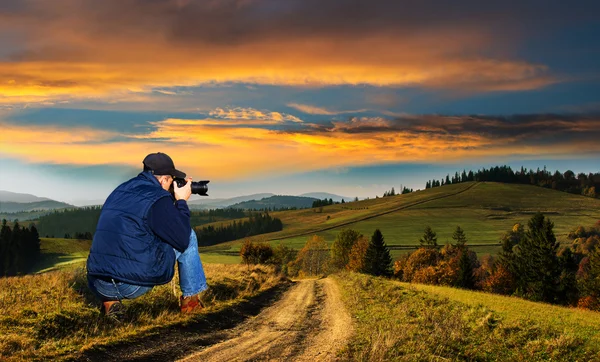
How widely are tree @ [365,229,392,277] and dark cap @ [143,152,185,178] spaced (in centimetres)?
11747

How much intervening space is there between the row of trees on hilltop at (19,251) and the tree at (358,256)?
86.3 metres

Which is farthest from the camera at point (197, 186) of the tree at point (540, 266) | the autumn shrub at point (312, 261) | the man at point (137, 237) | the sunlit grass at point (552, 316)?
the autumn shrub at point (312, 261)

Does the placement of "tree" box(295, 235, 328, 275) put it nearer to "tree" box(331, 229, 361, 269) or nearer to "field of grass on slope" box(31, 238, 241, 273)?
"tree" box(331, 229, 361, 269)

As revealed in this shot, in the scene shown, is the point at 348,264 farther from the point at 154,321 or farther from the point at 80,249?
the point at 154,321

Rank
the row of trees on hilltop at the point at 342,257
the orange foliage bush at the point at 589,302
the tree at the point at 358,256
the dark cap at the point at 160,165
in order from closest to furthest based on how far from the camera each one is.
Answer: the dark cap at the point at 160,165 → the orange foliage bush at the point at 589,302 → the row of trees on hilltop at the point at 342,257 → the tree at the point at 358,256

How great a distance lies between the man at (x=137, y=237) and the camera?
575 centimetres

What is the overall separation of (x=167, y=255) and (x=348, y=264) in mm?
125109

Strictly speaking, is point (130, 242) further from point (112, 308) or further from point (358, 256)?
point (358, 256)

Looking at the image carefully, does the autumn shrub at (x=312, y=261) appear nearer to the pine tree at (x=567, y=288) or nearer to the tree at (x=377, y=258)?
the tree at (x=377, y=258)

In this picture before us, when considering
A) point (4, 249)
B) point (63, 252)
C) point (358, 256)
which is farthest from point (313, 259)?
point (4, 249)

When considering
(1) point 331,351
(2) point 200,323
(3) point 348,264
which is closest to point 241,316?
(2) point 200,323

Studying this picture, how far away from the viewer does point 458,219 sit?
187 m

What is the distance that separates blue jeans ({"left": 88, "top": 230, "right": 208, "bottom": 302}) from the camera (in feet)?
20.5

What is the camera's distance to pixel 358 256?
124 meters
